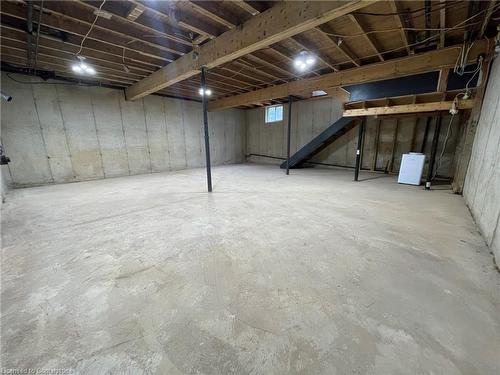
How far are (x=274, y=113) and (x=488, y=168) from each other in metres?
6.98

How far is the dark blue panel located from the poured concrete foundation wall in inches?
62.1

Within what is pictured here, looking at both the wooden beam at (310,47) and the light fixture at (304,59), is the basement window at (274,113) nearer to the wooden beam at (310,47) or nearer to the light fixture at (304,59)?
the wooden beam at (310,47)

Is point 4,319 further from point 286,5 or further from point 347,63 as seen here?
point 347,63

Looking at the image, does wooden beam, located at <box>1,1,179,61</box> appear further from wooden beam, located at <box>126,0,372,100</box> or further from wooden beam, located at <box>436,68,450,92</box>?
wooden beam, located at <box>436,68,450,92</box>

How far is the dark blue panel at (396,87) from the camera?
12.0ft

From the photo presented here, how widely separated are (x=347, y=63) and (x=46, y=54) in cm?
582

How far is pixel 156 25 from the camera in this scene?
2771 mm

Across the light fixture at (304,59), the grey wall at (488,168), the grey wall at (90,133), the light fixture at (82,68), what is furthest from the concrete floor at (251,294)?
the light fixture at (82,68)

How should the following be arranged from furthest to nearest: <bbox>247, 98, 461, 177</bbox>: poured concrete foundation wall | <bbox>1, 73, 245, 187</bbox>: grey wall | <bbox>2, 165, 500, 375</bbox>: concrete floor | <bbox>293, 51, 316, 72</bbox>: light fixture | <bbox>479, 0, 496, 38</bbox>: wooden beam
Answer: <bbox>247, 98, 461, 177</bbox>: poured concrete foundation wall, <bbox>1, 73, 245, 187</bbox>: grey wall, <bbox>293, 51, 316, 72</bbox>: light fixture, <bbox>479, 0, 496, 38</bbox>: wooden beam, <bbox>2, 165, 500, 375</bbox>: concrete floor

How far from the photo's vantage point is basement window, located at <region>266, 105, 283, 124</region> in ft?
27.0

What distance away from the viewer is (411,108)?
4.14 m

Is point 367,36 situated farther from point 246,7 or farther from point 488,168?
point 488,168

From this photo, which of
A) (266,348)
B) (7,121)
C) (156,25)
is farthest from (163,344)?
(7,121)

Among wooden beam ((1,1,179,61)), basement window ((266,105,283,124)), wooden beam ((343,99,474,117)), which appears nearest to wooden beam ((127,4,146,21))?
wooden beam ((1,1,179,61))
